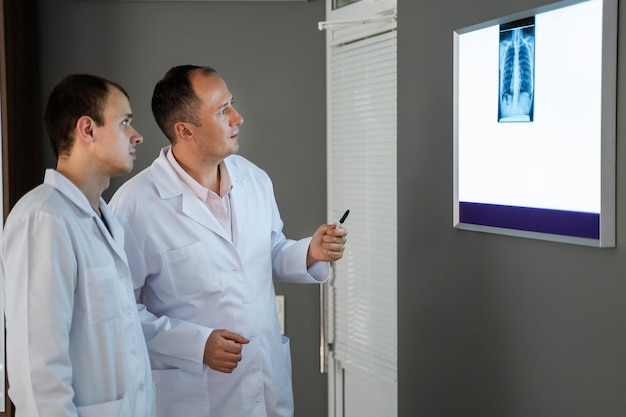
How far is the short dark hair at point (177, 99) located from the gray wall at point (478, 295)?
2.17ft

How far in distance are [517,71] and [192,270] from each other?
0.99 m

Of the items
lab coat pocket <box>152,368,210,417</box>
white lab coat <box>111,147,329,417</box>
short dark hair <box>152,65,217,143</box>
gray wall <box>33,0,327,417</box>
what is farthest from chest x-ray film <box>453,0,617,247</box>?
gray wall <box>33,0,327,417</box>

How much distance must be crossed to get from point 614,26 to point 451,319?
1.01m

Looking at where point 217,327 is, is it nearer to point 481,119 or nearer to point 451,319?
point 451,319

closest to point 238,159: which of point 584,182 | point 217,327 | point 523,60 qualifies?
point 217,327

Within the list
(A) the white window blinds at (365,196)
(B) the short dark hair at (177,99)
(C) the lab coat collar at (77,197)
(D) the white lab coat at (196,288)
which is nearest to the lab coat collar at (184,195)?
(D) the white lab coat at (196,288)

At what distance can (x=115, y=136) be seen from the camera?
179cm

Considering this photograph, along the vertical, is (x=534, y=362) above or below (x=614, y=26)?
below

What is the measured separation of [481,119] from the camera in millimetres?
2123

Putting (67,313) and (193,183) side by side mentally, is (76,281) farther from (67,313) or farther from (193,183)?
(193,183)

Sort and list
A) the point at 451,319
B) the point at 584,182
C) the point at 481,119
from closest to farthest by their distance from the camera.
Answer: the point at 584,182
the point at 481,119
the point at 451,319

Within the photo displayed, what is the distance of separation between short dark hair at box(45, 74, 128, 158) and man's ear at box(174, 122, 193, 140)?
47 cm

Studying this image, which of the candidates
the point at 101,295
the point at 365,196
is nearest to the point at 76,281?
the point at 101,295

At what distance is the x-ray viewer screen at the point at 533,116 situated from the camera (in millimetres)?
1731
